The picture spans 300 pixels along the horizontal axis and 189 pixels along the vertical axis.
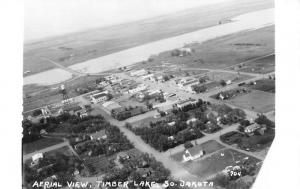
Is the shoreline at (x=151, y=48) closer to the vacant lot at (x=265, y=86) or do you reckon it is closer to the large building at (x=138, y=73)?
the large building at (x=138, y=73)

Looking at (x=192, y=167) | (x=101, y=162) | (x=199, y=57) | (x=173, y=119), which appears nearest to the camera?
(x=192, y=167)

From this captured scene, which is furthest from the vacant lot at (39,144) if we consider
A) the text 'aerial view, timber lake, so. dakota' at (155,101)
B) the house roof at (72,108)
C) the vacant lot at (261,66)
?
the vacant lot at (261,66)

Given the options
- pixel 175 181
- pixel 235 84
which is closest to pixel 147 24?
pixel 235 84

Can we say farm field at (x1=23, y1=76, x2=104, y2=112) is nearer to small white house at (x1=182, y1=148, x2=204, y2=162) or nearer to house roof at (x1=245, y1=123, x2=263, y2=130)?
small white house at (x1=182, y1=148, x2=204, y2=162)

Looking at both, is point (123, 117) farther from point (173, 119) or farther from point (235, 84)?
point (235, 84)

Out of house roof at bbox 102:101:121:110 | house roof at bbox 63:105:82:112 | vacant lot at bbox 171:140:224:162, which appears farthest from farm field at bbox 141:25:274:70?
vacant lot at bbox 171:140:224:162

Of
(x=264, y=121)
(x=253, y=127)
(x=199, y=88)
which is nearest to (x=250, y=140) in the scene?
(x=253, y=127)
